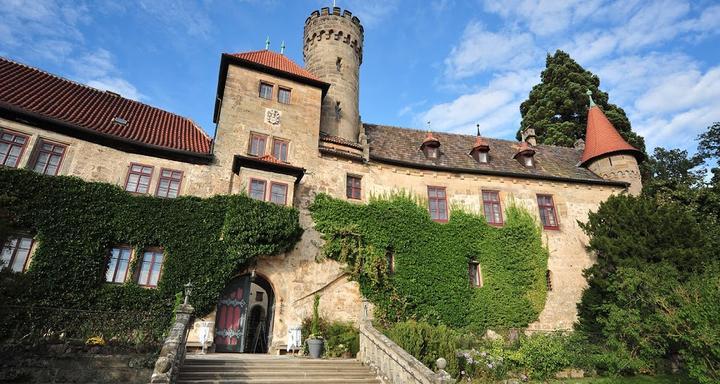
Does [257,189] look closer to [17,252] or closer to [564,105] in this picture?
[17,252]

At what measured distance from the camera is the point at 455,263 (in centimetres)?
1800

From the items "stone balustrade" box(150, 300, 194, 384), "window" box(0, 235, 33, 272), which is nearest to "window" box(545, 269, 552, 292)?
"stone balustrade" box(150, 300, 194, 384)

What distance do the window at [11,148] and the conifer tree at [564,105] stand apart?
32835 mm

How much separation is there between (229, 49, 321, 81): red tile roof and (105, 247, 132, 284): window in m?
10.1

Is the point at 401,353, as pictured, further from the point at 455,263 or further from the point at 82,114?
the point at 82,114

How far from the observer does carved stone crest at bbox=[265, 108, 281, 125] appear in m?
18.3

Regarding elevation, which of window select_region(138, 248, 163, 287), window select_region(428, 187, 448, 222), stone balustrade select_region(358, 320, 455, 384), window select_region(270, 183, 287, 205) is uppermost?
window select_region(428, 187, 448, 222)

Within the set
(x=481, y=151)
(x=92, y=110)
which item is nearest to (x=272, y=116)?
(x=92, y=110)

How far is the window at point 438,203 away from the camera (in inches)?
760

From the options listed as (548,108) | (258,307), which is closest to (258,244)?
(258,307)

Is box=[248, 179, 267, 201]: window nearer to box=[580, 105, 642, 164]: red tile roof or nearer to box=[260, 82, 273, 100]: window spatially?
box=[260, 82, 273, 100]: window

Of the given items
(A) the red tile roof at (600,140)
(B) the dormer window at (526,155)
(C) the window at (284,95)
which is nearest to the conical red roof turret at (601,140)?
(A) the red tile roof at (600,140)

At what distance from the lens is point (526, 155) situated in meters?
22.5

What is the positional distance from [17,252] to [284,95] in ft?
39.7
